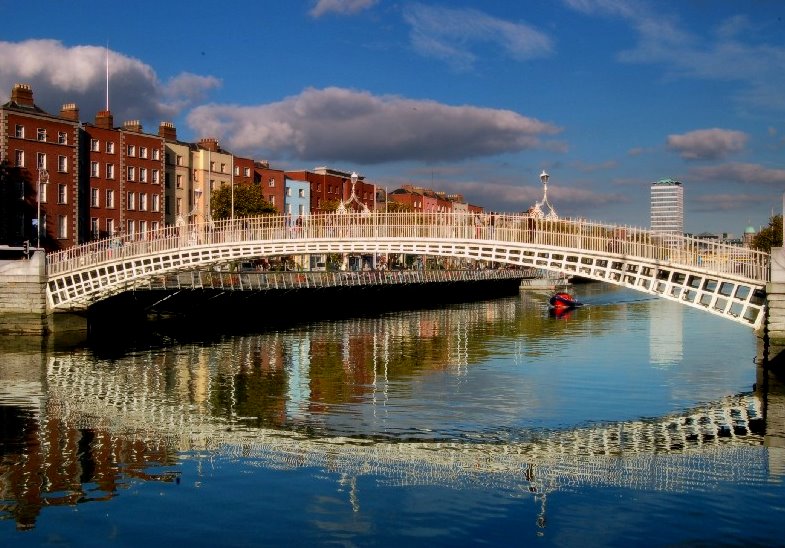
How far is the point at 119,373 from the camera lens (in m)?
29.3

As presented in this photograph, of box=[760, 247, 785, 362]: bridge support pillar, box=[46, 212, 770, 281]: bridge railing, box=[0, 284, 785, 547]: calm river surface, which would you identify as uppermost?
box=[46, 212, 770, 281]: bridge railing

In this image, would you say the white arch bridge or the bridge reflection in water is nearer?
the bridge reflection in water

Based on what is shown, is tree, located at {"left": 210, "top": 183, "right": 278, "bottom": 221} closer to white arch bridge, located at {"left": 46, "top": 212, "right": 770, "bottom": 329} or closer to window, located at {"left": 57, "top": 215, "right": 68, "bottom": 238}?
window, located at {"left": 57, "top": 215, "right": 68, "bottom": 238}

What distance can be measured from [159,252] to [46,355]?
700cm

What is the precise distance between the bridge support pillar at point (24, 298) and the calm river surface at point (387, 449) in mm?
3566

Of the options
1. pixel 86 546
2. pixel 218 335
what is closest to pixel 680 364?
pixel 218 335

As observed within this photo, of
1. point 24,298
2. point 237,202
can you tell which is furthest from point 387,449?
point 237,202

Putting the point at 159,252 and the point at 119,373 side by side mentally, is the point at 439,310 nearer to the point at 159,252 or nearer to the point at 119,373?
the point at 159,252

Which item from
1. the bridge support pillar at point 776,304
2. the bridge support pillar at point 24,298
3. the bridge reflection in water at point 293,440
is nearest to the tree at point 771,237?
the bridge support pillar at point 776,304

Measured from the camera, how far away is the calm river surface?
13141mm

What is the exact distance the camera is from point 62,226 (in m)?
57.3

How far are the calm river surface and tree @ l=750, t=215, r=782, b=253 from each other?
39.4m

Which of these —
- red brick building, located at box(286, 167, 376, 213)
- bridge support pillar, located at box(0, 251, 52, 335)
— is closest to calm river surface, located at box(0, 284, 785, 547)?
bridge support pillar, located at box(0, 251, 52, 335)

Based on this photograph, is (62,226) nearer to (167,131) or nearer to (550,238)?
(167,131)
